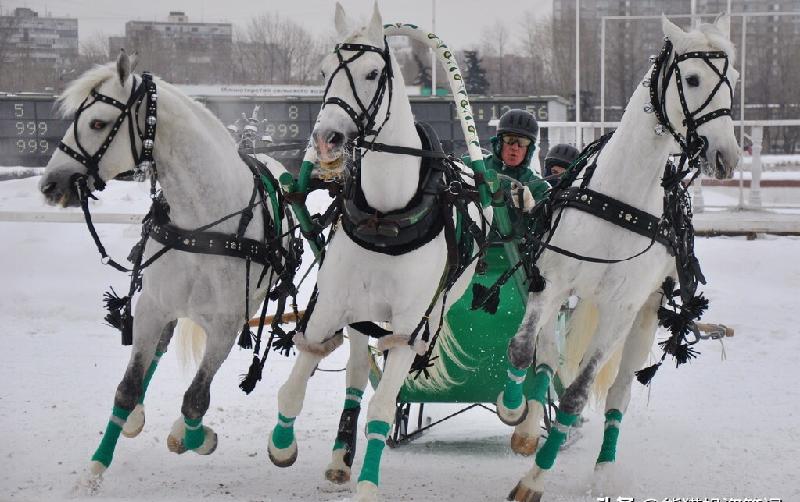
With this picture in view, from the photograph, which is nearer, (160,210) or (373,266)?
Answer: (373,266)

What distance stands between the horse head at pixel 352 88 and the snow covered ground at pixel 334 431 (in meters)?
2.02

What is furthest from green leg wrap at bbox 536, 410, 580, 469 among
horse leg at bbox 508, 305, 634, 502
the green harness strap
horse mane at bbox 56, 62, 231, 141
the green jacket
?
horse mane at bbox 56, 62, 231, 141

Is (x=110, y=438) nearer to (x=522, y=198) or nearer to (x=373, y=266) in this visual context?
(x=373, y=266)

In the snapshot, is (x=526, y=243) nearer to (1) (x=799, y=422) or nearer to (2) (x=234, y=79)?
(1) (x=799, y=422)

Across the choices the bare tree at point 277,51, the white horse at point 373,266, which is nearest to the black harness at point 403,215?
the white horse at point 373,266

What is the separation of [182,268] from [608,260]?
224 centimetres

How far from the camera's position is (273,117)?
66.7 feet

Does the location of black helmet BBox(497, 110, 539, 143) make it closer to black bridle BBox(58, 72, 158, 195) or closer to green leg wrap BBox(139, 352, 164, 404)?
black bridle BBox(58, 72, 158, 195)

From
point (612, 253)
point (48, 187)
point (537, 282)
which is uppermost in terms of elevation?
point (48, 187)

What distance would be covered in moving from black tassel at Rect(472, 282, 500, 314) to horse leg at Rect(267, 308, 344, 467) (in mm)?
956

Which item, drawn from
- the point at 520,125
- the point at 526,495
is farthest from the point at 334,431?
the point at 520,125

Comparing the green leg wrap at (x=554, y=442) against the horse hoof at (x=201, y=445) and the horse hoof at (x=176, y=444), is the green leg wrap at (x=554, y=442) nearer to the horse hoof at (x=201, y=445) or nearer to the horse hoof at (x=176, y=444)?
the horse hoof at (x=201, y=445)

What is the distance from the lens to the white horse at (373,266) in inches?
175

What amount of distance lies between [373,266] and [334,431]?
2.28 m
